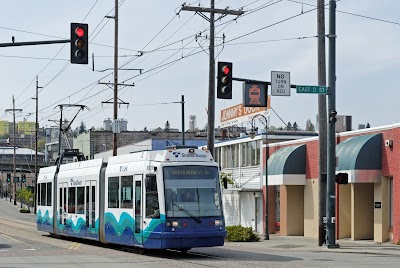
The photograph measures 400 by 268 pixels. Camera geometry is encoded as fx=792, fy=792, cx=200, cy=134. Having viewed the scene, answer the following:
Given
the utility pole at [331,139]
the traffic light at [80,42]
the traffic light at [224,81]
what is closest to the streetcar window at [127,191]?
the traffic light at [80,42]

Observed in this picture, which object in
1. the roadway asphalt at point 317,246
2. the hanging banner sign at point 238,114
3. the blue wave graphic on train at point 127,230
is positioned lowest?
the roadway asphalt at point 317,246

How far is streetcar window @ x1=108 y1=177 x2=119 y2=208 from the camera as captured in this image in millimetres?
27359

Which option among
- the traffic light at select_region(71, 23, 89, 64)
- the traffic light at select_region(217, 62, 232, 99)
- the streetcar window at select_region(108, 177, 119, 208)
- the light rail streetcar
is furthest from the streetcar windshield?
the traffic light at select_region(217, 62, 232, 99)

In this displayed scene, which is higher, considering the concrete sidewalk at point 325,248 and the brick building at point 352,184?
the brick building at point 352,184

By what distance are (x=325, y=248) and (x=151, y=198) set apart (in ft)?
33.4

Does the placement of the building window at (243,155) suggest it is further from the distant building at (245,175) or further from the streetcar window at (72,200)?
the streetcar window at (72,200)

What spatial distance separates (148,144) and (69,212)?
164 ft

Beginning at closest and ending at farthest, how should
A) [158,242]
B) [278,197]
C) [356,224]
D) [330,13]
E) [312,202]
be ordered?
[158,242], [330,13], [356,224], [312,202], [278,197]

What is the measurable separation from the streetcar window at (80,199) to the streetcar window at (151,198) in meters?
7.71

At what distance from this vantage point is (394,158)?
3447cm

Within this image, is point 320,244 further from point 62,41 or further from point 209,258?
point 62,41

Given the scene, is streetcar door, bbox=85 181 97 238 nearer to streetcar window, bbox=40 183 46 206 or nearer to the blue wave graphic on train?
the blue wave graphic on train

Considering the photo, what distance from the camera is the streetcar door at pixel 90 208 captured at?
1181 inches

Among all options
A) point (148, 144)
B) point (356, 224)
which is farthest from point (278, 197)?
point (148, 144)
